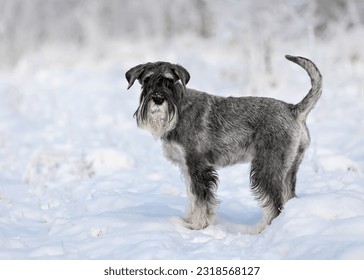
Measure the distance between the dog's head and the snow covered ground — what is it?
1.10 meters

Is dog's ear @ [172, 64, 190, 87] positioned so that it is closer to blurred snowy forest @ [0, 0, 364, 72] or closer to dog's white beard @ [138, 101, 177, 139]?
dog's white beard @ [138, 101, 177, 139]

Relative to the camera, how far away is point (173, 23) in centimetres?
3262

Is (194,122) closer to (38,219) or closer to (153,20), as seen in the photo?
(38,219)

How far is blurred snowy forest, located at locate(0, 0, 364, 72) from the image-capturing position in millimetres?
15727

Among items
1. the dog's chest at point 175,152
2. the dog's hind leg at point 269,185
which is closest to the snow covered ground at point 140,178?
the dog's hind leg at point 269,185

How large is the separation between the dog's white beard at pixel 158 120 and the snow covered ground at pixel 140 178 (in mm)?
1034

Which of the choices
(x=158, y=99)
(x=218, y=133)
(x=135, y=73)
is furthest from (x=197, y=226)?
(x=135, y=73)

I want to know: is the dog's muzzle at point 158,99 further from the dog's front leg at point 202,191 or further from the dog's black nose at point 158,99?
the dog's front leg at point 202,191

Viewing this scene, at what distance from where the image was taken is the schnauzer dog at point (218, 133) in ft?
18.0

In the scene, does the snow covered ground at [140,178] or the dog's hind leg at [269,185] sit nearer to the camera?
the snow covered ground at [140,178]

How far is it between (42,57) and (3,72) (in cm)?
309

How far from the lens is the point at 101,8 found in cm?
2939

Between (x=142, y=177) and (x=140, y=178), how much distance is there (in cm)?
8

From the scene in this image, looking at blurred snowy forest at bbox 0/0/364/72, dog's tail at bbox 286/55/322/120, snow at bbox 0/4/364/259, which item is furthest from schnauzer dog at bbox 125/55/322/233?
blurred snowy forest at bbox 0/0/364/72
